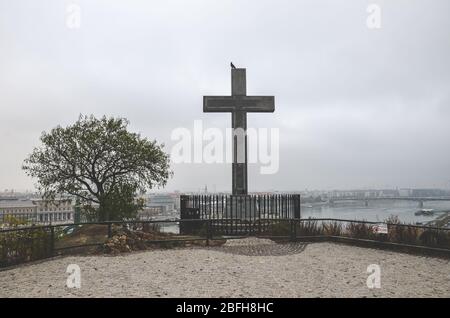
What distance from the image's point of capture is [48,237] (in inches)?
398

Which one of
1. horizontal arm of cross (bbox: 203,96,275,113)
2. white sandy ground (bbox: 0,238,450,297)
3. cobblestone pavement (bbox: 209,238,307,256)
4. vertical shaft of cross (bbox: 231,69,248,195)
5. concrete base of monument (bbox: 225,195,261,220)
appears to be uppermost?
horizontal arm of cross (bbox: 203,96,275,113)

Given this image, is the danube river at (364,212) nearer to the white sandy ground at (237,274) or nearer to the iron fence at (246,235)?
the iron fence at (246,235)

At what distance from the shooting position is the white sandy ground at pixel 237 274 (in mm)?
6477

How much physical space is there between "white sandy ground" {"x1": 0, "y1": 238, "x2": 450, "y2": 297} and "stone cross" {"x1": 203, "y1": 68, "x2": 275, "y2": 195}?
19.8 ft

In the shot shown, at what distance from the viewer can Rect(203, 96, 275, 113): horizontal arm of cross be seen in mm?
16828

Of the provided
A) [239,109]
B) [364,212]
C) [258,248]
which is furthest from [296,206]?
[364,212]

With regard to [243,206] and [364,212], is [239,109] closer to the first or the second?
[243,206]

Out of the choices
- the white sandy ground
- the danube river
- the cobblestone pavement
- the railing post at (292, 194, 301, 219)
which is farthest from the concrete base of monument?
the danube river

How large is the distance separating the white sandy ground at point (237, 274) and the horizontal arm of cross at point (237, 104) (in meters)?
8.10

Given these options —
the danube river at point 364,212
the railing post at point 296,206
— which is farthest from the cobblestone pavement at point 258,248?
the danube river at point 364,212

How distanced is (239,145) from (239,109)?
1.84 m

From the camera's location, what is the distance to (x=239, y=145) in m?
16.6

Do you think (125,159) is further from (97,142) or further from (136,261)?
(136,261)

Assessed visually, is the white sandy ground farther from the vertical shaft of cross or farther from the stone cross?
the stone cross
